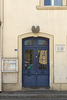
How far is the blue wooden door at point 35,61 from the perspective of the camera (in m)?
7.20

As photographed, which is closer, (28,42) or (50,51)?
(50,51)

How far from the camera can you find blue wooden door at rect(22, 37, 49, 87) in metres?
7.20

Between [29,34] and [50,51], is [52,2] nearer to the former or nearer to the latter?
[29,34]

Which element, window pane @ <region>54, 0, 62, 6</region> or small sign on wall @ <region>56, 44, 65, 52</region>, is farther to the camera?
window pane @ <region>54, 0, 62, 6</region>

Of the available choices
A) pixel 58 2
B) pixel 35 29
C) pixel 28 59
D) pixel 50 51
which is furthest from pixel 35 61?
pixel 58 2

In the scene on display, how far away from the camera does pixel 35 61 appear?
7234 millimetres

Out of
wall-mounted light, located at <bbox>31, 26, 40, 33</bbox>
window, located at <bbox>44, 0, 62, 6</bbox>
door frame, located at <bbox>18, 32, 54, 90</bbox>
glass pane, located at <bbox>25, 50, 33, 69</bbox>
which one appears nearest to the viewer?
wall-mounted light, located at <bbox>31, 26, 40, 33</bbox>

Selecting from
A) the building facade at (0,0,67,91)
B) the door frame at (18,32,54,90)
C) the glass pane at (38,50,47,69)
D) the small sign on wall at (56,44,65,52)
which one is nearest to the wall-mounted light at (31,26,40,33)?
the building facade at (0,0,67,91)

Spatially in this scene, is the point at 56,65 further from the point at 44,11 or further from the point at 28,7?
the point at 28,7

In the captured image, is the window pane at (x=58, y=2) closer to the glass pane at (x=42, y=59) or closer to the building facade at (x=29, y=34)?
the building facade at (x=29, y=34)

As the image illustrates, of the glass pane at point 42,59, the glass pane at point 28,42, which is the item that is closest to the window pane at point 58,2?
the glass pane at point 28,42

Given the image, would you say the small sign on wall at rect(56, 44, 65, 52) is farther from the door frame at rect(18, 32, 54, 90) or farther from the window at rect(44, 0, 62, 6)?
the window at rect(44, 0, 62, 6)

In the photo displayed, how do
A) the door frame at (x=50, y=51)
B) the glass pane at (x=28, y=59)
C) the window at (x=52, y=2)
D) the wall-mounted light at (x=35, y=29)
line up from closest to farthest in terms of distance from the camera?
the wall-mounted light at (x=35, y=29) < the door frame at (x=50, y=51) < the window at (x=52, y=2) < the glass pane at (x=28, y=59)

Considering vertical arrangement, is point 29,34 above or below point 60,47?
above
